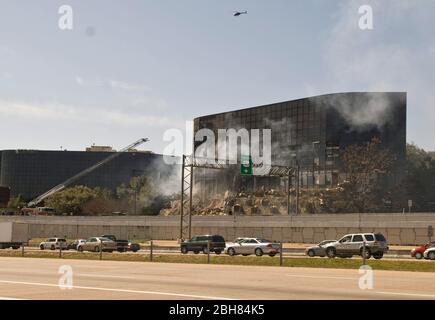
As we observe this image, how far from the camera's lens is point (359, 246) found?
4269 cm

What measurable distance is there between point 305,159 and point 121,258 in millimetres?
95335

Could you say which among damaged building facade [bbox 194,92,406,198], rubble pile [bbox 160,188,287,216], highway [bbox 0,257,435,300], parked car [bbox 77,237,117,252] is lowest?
parked car [bbox 77,237,117,252]

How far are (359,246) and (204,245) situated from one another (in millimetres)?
14109

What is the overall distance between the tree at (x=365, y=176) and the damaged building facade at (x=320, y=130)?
461 cm

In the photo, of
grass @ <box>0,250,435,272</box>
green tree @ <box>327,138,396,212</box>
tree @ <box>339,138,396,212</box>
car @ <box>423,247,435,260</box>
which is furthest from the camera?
green tree @ <box>327,138,396,212</box>

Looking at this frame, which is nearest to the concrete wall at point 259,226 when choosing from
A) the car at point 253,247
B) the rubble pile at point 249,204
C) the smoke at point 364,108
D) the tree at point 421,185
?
the car at point 253,247

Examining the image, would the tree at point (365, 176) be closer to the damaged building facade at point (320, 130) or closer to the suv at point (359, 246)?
the damaged building facade at point (320, 130)

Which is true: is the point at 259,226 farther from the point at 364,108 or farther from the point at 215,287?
the point at 215,287

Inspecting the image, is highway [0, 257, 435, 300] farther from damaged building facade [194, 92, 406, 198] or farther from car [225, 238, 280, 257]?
damaged building facade [194, 92, 406, 198]

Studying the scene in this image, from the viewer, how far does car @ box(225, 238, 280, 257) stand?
4778cm

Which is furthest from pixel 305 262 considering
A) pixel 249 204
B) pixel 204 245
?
pixel 249 204

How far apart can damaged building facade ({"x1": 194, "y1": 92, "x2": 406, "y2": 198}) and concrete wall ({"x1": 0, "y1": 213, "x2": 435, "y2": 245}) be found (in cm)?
3275

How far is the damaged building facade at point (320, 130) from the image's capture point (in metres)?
119

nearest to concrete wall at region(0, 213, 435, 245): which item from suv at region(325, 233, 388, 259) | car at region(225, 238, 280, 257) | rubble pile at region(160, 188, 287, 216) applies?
car at region(225, 238, 280, 257)
